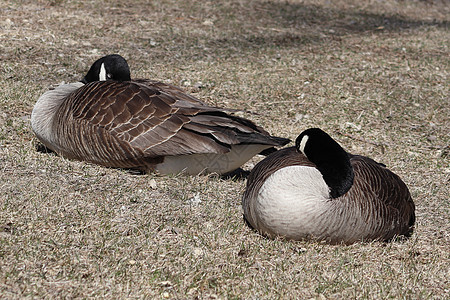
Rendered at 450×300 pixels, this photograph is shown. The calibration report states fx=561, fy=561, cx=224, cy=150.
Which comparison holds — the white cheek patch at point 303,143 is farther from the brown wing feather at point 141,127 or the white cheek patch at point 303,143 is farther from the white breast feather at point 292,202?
the brown wing feather at point 141,127

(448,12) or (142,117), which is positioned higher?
(142,117)

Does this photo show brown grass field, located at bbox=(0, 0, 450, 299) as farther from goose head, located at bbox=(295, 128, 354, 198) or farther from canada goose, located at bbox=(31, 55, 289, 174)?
goose head, located at bbox=(295, 128, 354, 198)

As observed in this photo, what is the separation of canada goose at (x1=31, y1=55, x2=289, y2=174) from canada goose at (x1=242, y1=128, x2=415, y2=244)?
674mm

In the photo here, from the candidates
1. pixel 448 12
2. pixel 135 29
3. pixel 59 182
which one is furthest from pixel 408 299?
pixel 448 12

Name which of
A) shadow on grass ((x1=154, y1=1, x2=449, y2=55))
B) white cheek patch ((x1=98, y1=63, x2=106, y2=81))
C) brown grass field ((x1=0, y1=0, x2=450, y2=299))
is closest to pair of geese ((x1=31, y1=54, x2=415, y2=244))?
white cheek patch ((x1=98, y1=63, x2=106, y2=81))

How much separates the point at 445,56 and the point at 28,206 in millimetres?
7767

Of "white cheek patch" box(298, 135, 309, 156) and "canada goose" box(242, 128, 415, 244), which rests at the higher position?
"white cheek patch" box(298, 135, 309, 156)

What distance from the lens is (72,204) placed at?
3943 millimetres

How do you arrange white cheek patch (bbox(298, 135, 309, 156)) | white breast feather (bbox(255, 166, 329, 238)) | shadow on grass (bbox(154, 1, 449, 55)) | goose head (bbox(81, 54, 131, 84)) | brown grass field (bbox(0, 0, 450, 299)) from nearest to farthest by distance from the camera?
brown grass field (bbox(0, 0, 450, 299)), white breast feather (bbox(255, 166, 329, 238)), white cheek patch (bbox(298, 135, 309, 156)), goose head (bbox(81, 54, 131, 84)), shadow on grass (bbox(154, 1, 449, 55))

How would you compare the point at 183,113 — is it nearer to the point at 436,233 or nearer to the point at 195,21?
the point at 436,233

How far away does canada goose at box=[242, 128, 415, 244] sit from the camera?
3.57m

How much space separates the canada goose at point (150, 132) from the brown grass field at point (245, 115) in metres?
0.16

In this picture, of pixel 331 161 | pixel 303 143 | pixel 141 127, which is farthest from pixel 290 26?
pixel 331 161

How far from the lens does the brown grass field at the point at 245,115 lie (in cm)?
332
